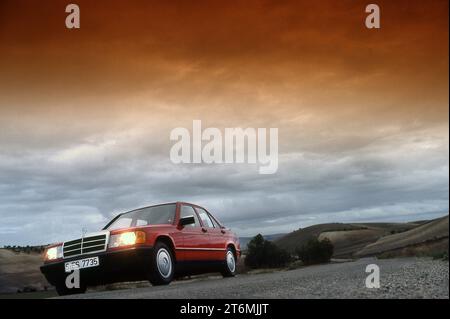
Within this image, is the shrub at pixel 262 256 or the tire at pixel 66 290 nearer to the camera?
the tire at pixel 66 290

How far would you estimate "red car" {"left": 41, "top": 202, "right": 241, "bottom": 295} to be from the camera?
794cm

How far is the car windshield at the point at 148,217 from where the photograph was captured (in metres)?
9.05

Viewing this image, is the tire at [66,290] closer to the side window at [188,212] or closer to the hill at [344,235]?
the side window at [188,212]

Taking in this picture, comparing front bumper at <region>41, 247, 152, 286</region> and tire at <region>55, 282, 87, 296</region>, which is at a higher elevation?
front bumper at <region>41, 247, 152, 286</region>

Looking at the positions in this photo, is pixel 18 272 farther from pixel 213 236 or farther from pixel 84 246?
pixel 213 236

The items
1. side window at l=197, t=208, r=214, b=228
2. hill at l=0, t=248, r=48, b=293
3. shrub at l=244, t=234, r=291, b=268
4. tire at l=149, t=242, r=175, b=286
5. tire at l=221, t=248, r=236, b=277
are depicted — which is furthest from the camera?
shrub at l=244, t=234, r=291, b=268

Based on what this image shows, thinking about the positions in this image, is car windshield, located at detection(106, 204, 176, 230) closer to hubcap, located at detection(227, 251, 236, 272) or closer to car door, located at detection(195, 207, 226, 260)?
car door, located at detection(195, 207, 226, 260)

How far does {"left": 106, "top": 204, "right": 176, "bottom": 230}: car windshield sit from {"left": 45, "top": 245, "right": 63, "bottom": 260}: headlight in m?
1.17

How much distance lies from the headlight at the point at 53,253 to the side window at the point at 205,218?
2758 mm

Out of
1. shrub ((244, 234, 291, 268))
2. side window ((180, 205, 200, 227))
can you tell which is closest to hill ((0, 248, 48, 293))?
side window ((180, 205, 200, 227))

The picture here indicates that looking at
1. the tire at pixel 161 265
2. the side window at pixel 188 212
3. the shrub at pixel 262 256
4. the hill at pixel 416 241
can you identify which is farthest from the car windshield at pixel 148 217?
the hill at pixel 416 241

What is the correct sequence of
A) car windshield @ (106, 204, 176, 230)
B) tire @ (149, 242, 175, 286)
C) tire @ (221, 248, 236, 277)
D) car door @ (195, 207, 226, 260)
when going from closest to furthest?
tire @ (149, 242, 175, 286), car windshield @ (106, 204, 176, 230), car door @ (195, 207, 226, 260), tire @ (221, 248, 236, 277)
